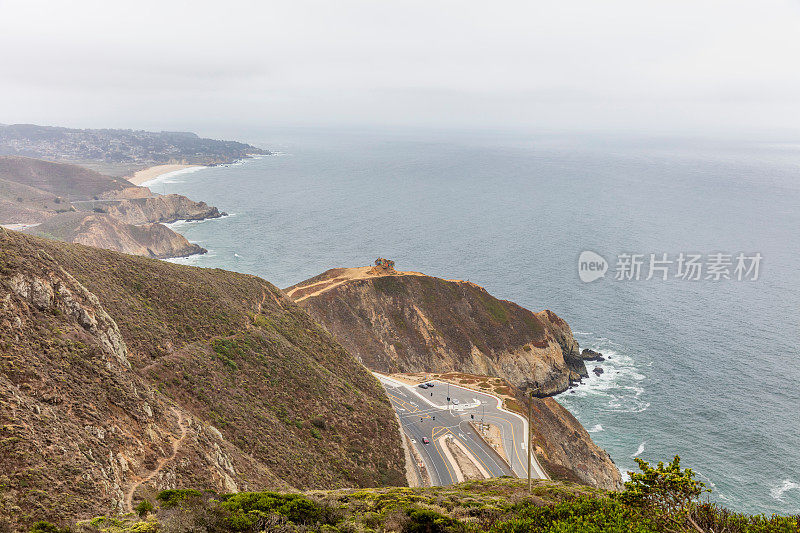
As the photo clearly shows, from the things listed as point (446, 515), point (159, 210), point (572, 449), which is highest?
point (159, 210)

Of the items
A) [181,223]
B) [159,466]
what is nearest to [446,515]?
[159,466]

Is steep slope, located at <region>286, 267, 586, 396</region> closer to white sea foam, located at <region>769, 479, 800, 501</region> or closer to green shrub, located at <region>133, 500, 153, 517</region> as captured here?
white sea foam, located at <region>769, 479, 800, 501</region>

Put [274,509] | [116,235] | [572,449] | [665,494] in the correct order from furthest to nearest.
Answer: [116,235] < [572,449] < [274,509] < [665,494]

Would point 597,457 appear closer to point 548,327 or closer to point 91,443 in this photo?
point 548,327

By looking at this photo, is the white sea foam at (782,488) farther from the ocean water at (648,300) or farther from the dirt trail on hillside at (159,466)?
Answer: the dirt trail on hillside at (159,466)

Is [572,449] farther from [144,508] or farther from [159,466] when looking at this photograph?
[144,508]

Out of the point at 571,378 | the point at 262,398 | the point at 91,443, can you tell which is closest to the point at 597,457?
the point at 571,378
